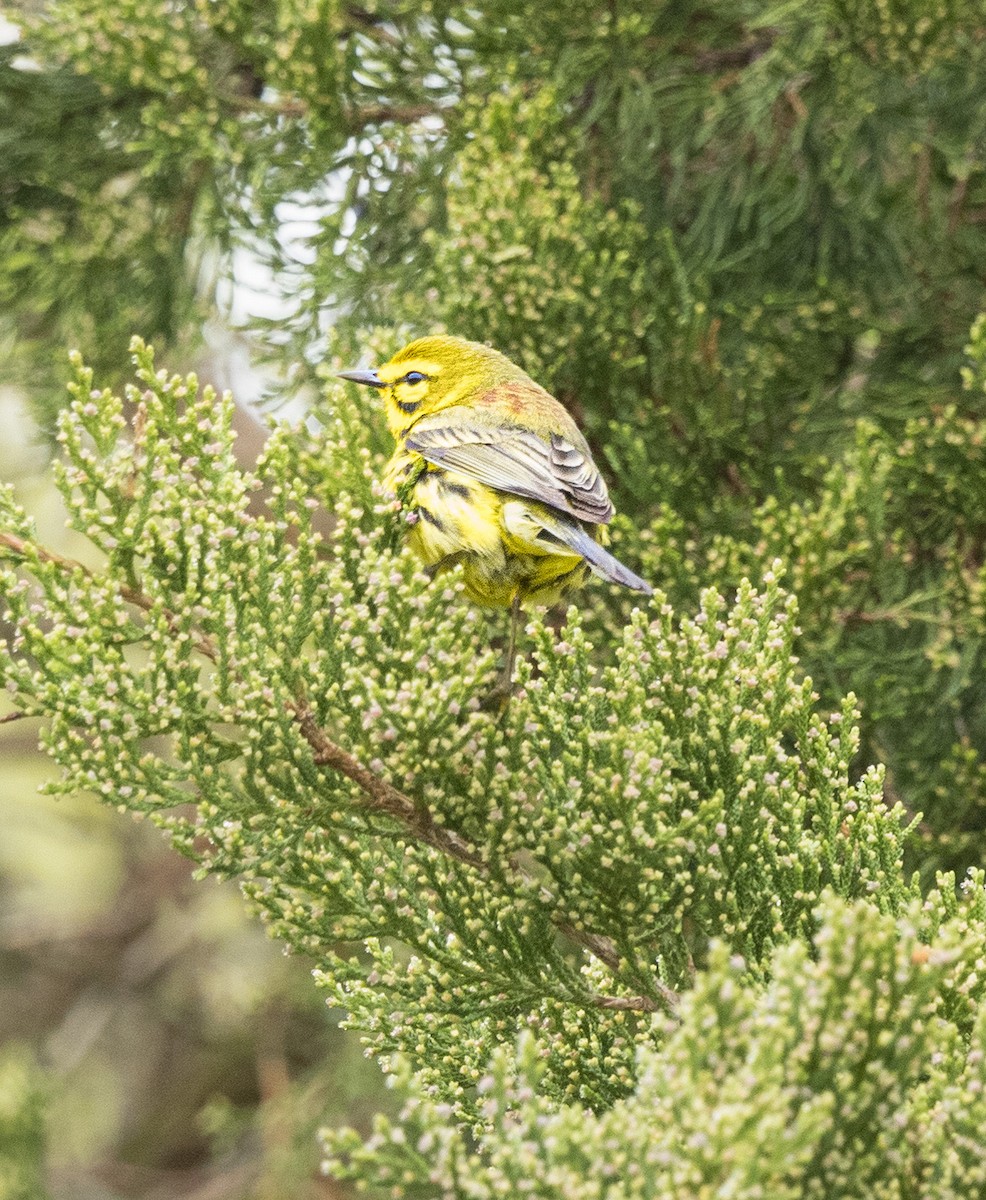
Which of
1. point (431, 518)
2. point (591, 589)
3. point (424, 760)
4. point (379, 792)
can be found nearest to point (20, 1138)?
point (591, 589)

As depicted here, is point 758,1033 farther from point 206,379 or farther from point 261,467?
point 206,379

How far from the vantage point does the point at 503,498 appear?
336cm

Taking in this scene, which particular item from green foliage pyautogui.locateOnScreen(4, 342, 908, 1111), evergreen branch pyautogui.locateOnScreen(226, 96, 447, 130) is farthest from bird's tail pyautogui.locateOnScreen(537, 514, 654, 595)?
evergreen branch pyautogui.locateOnScreen(226, 96, 447, 130)

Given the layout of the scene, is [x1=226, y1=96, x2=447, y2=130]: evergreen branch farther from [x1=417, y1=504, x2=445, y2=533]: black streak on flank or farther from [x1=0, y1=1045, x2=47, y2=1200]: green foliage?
[x1=0, y1=1045, x2=47, y2=1200]: green foliage

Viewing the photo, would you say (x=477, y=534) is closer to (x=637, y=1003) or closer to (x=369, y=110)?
(x=637, y=1003)

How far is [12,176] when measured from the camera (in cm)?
523

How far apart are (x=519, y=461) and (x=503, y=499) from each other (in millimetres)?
137

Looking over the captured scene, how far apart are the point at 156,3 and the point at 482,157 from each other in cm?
145

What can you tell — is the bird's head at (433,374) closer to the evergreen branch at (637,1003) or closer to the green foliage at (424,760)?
the green foliage at (424,760)

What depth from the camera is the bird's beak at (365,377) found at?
388 cm

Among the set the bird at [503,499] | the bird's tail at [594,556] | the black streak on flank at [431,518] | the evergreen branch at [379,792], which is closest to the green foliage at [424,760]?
the evergreen branch at [379,792]

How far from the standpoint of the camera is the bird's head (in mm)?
3836

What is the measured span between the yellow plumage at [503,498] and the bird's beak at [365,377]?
20cm

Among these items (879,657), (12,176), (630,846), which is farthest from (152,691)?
(12,176)
